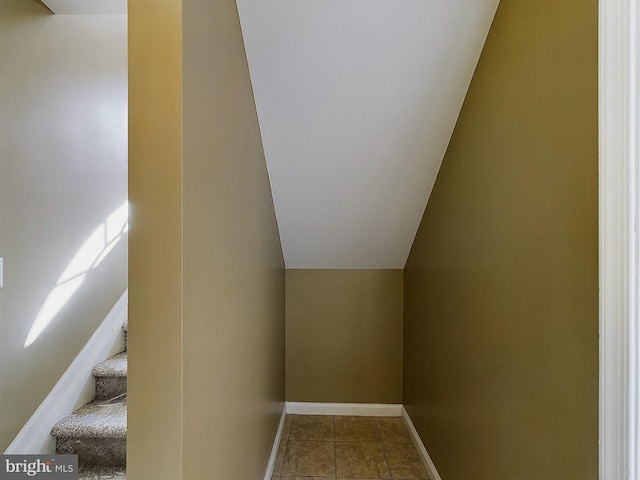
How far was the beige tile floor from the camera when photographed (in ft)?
6.77

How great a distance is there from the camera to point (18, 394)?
5.22 feet

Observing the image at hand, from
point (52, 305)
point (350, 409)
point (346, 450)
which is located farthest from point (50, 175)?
point (350, 409)

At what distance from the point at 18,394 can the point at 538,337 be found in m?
2.24

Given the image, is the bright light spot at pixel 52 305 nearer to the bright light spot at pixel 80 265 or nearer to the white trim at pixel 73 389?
the bright light spot at pixel 80 265

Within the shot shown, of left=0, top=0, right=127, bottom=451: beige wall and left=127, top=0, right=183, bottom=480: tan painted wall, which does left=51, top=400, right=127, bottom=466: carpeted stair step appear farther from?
left=127, top=0, right=183, bottom=480: tan painted wall

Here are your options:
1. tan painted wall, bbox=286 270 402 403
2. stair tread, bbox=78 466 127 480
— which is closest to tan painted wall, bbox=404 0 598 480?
tan painted wall, bbox=286 270 402 403

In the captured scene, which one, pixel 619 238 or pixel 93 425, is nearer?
pixel 619 238

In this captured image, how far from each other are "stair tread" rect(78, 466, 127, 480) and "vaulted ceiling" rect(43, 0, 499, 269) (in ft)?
5.25

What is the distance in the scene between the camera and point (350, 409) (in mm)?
2869

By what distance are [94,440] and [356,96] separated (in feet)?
6.81

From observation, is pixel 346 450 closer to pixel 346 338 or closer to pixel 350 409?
pixel 350 409

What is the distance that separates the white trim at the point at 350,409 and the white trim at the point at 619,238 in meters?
2.30

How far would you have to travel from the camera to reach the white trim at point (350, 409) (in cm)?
286

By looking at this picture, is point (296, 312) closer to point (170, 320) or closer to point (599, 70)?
point (170, 320)
